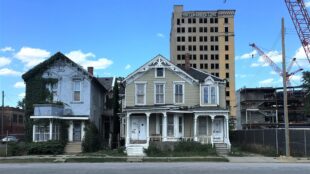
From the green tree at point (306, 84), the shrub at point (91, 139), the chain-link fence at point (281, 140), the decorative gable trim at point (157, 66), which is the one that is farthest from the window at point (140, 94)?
the green tree at point (306, 84)

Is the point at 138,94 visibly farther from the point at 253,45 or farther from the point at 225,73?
the point at 225,73

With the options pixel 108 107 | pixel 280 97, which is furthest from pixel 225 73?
pixel 108 107

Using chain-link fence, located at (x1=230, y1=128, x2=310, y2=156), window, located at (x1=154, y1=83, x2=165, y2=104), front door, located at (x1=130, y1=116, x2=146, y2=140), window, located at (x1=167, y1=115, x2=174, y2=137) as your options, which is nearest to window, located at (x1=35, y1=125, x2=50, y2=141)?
front door, located at (x1=130, y1=116, x2=146, y2=140)

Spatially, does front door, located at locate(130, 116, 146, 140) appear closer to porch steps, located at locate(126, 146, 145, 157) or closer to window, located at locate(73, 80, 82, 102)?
porch steps, located at locate(126, 146, 145, 157)

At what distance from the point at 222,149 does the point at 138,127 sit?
28.7ft

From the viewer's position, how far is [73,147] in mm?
40219

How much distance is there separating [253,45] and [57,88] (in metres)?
98.2

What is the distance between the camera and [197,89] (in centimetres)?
4172

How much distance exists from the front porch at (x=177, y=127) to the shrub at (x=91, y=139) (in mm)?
3717

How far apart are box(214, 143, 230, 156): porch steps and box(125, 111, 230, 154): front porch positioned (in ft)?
1.77

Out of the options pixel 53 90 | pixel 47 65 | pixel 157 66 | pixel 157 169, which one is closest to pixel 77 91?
pixel 53 90

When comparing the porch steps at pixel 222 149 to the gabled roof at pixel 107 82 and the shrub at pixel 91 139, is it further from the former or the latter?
the gabled roof at pixel 107 82

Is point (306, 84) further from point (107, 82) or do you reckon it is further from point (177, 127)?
point (177, 127)

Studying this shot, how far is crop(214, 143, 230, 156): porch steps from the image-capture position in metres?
37.4
